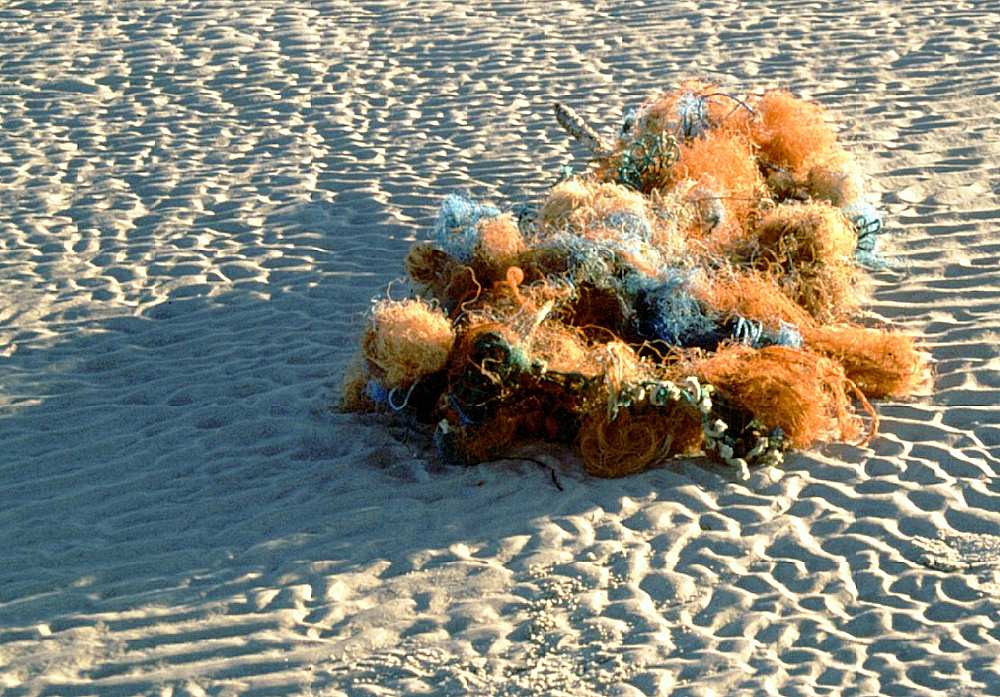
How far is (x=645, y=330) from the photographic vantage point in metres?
6.90

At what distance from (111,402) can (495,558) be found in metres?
2.55

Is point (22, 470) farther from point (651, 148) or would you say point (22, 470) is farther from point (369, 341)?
point (651, 148)

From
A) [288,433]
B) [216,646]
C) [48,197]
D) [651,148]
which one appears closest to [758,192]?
[651,148]

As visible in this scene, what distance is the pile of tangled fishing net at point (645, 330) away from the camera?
6.34m

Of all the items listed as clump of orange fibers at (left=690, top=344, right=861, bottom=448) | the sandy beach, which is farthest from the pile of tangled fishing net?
the sandy beach

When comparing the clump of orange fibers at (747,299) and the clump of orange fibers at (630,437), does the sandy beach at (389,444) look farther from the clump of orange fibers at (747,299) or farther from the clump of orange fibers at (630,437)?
the clump of orange fibers at (747,299)

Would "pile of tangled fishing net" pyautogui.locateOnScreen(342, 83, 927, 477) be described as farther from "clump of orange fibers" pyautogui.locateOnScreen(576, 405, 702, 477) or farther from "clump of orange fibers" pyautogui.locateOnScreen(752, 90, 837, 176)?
"clump of orange fibers" pyautogui.locateOnScreen(752, 90, 837, 176)

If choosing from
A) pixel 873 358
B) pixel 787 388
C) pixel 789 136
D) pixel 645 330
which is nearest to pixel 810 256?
pixel 873 358

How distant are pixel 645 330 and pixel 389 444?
1370 mm

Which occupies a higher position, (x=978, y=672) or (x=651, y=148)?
(x=651, y=148)

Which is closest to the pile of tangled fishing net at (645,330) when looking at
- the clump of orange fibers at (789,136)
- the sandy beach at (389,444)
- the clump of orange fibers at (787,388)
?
the clump of orange fibers at (787,388)

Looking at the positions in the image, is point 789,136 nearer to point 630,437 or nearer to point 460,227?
point 460,227

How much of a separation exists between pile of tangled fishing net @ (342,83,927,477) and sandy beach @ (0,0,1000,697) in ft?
0.59

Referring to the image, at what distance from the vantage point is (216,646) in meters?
5.36
